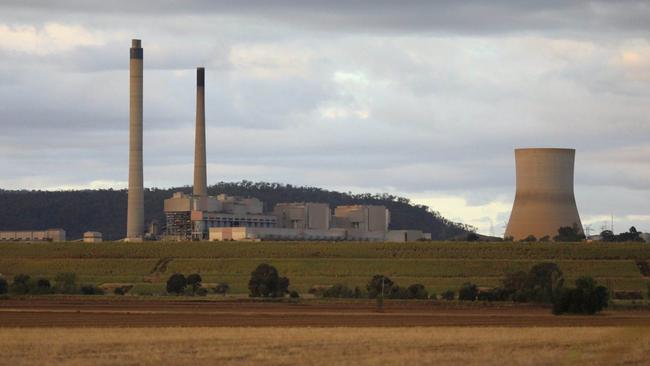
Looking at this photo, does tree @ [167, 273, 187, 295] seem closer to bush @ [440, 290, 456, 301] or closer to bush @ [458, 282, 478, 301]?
bush @ [440, 290, 456, 301]

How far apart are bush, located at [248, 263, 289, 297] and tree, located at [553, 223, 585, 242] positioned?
45.0 metres

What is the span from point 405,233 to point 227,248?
39.5m

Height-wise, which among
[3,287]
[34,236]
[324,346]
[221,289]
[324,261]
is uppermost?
[34,236]

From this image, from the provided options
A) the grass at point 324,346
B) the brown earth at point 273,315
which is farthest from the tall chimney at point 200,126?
the grass at point 324,346

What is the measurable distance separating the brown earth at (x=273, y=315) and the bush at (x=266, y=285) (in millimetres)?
8627

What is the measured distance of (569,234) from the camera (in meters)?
132

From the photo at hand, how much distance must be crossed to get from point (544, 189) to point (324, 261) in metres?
21.6

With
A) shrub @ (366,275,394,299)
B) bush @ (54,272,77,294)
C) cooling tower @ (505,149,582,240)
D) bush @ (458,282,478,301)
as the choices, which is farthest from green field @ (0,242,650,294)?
bush @ (458,282,478,301)

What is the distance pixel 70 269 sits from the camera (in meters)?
120

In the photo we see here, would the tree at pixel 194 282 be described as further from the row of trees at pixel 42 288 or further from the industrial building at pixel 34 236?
the industrial building at pixel 34 236

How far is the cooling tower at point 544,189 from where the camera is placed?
388 feet

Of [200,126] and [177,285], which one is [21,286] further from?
[200,126]

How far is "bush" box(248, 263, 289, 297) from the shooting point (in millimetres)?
89188

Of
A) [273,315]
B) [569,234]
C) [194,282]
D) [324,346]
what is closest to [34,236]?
[569,234]
